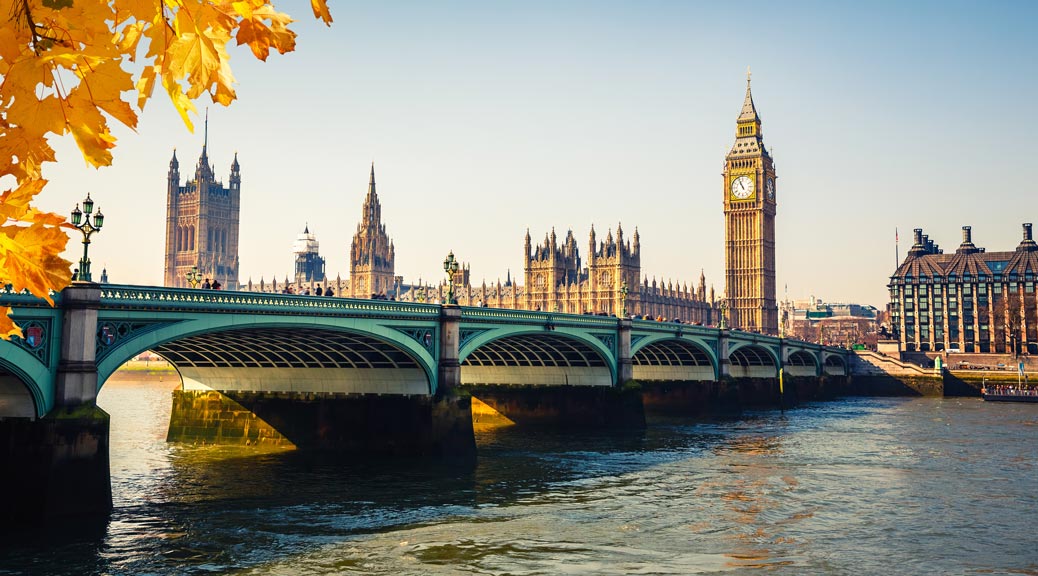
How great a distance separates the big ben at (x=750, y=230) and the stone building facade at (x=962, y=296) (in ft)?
71.5

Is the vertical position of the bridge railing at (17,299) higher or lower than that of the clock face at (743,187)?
lower

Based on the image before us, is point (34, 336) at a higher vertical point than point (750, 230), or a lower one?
lower

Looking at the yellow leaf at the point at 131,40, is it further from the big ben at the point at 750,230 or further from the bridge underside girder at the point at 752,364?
the big ben at the point at 750,230

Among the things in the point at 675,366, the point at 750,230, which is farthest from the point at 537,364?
the point at 750,230

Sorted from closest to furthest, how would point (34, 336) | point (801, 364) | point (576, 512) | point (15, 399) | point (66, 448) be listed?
1. point (66, 448)
2. point (34, 336)
3. point (15, 399)
4. point (576, 512)
5. point (801, 364)

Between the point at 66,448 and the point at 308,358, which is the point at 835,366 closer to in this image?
the point at 308,358

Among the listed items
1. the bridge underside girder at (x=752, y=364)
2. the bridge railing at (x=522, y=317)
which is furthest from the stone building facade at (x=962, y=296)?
the bridge railing at (x=522, y=317)

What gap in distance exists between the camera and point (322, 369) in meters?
40.2

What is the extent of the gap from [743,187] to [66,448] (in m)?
134

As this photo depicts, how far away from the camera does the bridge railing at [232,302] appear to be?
26797 mm

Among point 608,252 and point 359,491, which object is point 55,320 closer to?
point 359,491

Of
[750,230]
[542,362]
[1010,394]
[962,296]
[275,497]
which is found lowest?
[275,497]

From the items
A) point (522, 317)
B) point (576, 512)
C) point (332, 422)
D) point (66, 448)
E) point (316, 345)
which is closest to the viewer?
point (66, 448)

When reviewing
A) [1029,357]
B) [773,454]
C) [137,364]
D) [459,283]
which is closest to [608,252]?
[459,283]
